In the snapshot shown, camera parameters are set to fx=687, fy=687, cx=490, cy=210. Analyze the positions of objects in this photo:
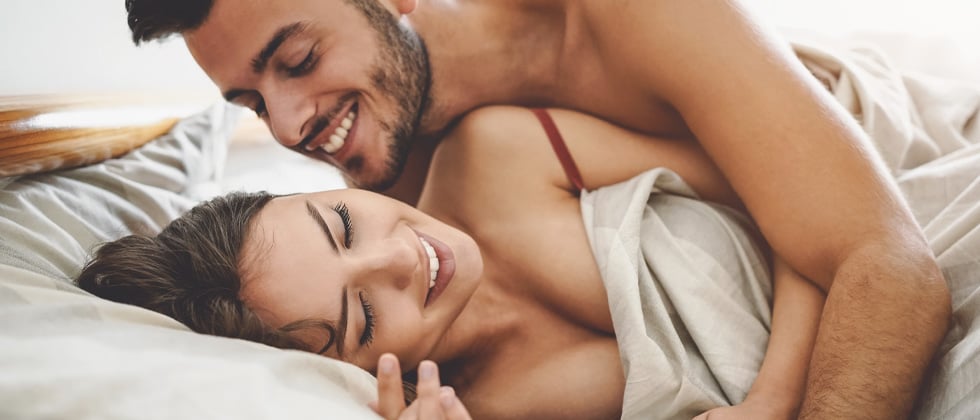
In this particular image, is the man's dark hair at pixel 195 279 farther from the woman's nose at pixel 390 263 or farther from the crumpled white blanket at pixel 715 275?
the crumpled white blanket at pixel 715 275

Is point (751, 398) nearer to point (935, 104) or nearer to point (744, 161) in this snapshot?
point (744, 161)

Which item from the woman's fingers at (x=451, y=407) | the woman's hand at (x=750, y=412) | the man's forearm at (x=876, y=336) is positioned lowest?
the woman's hand at (x=750, y=412)

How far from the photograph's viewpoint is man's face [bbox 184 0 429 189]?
3.88ft

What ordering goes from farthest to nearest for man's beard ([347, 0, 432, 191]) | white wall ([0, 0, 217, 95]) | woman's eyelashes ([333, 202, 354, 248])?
white wall ([0, 0, 217, 95]) < man's beard ([347, 0, 432, 191]) < woman's eyelashes ([333, 202, 354, 248])

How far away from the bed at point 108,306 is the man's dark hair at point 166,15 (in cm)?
21

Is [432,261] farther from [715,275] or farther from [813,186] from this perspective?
[813,186]

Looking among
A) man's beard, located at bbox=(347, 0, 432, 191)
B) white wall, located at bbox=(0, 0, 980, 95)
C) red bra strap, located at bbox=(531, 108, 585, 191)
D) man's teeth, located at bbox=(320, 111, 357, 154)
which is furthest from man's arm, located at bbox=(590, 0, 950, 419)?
white wall, located at bbox=(0, 0, 980, 95)

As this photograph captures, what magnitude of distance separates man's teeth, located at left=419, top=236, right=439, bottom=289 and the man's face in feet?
1.32

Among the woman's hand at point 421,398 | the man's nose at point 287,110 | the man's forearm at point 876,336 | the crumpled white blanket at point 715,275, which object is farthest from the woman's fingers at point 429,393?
the man's nose at point 287,110

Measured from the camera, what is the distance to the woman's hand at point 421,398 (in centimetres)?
66

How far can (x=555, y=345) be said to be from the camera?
1.04 metres

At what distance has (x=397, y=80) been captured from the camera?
130 centimetres

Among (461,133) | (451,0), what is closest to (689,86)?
(461,133)

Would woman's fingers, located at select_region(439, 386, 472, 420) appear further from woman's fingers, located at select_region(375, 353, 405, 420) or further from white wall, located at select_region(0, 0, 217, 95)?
white wall, located at select_region(0, 0, 217, 95)
